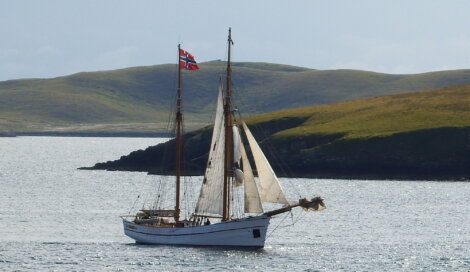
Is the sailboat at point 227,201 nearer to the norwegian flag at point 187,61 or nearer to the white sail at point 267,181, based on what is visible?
the white sail at point 267,181

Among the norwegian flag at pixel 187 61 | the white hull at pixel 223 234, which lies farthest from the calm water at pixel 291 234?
the norwegian flag at pixel 187 61

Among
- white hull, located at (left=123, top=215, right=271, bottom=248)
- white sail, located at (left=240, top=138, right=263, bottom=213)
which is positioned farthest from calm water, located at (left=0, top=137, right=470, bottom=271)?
white sail, located at (left=240, top=138, right=263, bottom=213)

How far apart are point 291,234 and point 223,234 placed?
531 inches

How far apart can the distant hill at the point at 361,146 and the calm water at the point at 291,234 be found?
733cm

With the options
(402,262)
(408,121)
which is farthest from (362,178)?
(402,262)

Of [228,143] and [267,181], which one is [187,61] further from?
[267,181]

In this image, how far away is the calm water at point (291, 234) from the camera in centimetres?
7250

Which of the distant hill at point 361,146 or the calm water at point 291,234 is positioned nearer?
the calm water at point 291,234

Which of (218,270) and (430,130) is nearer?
(218,270)

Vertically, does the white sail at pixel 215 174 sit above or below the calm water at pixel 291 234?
above

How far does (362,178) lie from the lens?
154 meters

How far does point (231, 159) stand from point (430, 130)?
85.1 m

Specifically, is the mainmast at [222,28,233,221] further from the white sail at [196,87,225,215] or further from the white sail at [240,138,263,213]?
the white sail at [240,138,263,213]

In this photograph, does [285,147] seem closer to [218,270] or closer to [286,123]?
[286,123]
